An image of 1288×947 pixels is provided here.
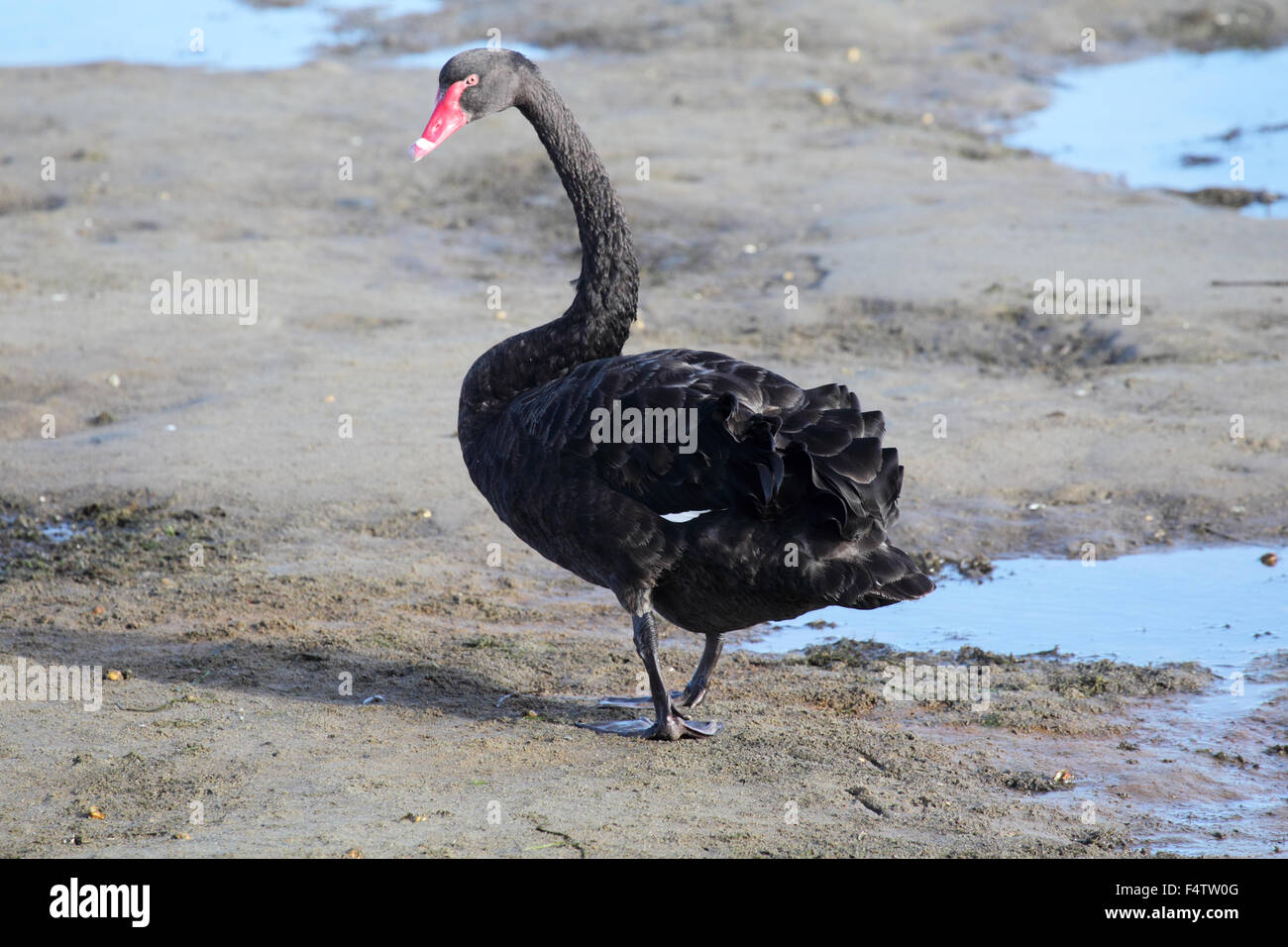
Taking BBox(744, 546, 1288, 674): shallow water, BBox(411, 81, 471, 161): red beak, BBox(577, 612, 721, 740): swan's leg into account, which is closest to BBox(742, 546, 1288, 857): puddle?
BBox(744, 546, 1288, 674): shallow water

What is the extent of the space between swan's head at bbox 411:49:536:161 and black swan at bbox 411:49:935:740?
0.14 meters

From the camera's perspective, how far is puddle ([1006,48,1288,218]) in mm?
15461

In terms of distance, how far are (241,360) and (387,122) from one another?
7.43 m

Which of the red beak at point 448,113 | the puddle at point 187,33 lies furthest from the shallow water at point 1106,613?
the puddle at point 187,33

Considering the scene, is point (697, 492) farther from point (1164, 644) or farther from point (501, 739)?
point (1164, 644)

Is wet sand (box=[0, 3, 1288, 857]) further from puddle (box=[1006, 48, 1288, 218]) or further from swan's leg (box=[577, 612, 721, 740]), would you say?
puddle (box=[1006, 48, 1288, 218])

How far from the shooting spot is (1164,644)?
21.1 ft

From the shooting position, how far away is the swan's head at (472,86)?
19.2 ft

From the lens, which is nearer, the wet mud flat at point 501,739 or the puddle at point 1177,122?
the wet mud flat at point 501,739

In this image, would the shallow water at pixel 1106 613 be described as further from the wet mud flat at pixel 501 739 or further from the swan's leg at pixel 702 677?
the swan's leg at pixel 702 677

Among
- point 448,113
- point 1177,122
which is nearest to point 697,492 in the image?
point 448,113

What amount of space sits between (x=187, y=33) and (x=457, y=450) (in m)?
18.8

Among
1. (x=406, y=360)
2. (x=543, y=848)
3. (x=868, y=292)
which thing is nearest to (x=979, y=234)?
(x=868, y=292)

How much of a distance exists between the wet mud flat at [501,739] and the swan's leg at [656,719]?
74mm
